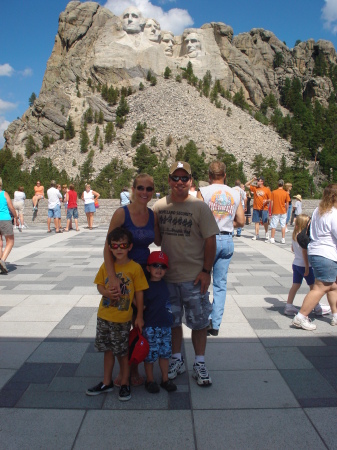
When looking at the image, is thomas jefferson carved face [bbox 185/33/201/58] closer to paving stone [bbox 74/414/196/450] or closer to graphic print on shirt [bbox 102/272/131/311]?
graphic print on shirt [bbox 102/272/131/311]

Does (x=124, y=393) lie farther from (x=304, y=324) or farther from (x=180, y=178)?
(x=304, y=324)

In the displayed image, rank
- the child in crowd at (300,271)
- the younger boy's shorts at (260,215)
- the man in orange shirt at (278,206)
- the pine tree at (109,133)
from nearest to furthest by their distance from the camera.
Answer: the child in crowd at (300,271)
the man in orange shirt at (278,206)
the younger boy's shorts at (260,215)
the pine tree at (109,133)

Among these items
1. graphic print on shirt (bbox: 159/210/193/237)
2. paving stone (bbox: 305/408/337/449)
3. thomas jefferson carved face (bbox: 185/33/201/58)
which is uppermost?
thomas jefferson carved face (bbox: 185/33/201/58)

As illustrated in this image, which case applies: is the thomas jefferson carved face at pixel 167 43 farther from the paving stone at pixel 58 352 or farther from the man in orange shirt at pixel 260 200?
the paving stone at pixel 58 352

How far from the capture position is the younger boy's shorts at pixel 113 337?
3.14m

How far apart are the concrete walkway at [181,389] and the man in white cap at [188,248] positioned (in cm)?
42

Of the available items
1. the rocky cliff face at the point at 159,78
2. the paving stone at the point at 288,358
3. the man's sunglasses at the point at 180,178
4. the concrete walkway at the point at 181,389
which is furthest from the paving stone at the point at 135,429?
the rocky cliff face at the point at 159,78

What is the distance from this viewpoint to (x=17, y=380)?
342 centimetres

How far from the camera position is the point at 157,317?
3.23 metres

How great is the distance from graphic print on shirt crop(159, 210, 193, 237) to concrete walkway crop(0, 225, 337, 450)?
4.03 feet

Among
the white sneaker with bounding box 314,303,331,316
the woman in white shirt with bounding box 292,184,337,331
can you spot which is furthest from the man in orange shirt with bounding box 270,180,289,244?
the woman in white shirt with bounding box 292,184,337,331

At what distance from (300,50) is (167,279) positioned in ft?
436

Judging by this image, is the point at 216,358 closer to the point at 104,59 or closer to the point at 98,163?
the point at 98,163

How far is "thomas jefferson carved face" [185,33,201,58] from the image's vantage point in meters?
103
